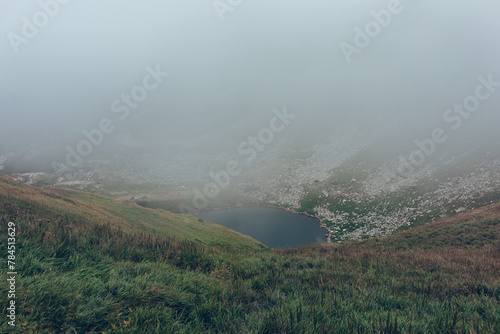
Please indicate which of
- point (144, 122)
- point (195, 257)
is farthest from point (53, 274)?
point (144, 122)

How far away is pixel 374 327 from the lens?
13.1ft

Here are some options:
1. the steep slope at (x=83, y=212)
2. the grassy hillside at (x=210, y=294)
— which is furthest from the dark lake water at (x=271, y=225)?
the grassy hillside at (x=210, y=294)

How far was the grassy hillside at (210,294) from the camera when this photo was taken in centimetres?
408

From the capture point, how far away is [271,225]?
62.8 m

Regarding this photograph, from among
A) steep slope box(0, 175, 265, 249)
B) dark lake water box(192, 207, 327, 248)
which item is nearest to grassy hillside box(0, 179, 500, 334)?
steep slope box(0, 175, 265, 249)

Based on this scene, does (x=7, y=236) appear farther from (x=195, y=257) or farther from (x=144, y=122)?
(x=144, y=122)

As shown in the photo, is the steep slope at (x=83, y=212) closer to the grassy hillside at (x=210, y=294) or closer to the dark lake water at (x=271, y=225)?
the grassy hillside at (x=210, y=294)

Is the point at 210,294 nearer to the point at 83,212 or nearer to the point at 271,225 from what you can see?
the point at 83,212

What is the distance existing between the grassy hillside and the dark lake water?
4036cm

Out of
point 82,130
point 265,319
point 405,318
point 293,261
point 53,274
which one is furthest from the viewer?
point 82,130

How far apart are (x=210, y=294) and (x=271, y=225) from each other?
193 feet

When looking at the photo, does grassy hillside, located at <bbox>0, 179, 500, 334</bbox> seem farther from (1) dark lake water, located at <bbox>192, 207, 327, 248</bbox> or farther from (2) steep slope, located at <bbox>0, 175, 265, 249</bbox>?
(1) dark lake water, located at <bbox>192, 207, 327, 248</bbox>

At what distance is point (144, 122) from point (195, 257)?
662 feet

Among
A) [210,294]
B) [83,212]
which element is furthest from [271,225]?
[210,294]
